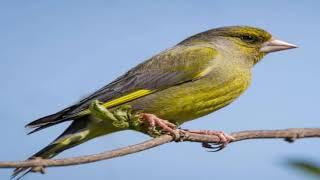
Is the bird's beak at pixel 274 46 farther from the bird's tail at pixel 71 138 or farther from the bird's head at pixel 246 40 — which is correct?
the bird's tail at pixel 71 138

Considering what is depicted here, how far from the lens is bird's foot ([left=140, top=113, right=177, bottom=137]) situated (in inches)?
186

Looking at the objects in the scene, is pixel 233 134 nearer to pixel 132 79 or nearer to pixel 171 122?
pixel 171 122

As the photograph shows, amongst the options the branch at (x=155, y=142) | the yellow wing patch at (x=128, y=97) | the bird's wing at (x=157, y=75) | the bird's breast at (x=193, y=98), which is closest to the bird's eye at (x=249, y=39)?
the bird's wing at (x=157, y=75)

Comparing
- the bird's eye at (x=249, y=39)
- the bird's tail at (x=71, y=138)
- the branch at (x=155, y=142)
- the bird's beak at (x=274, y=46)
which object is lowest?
the branch at (x=155, y=142)

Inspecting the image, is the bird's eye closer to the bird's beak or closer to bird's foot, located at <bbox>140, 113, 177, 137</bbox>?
the bird's beak

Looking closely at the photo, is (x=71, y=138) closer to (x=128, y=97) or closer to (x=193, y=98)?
(x=128, y=97)

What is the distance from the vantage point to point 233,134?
13.4ft

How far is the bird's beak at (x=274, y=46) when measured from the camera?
6.62 m

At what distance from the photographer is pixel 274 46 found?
665 cm

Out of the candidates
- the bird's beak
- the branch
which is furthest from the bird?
the branch

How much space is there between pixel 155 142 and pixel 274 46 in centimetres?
344

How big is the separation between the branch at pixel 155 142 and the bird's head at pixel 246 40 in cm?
223

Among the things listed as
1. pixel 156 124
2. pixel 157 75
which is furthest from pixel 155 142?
pixel 157 75

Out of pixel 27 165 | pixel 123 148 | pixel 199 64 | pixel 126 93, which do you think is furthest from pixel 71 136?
pixel 27 165
